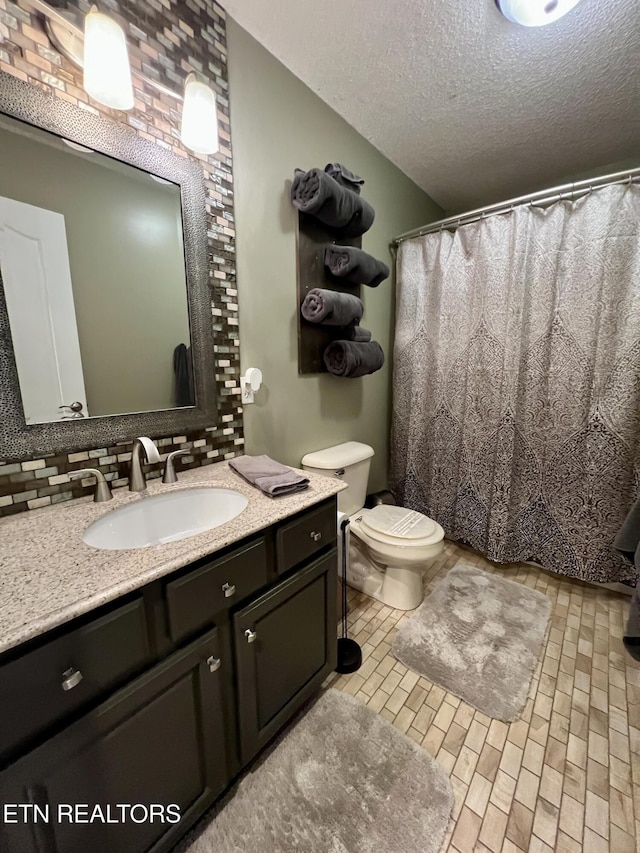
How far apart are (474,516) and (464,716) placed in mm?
1088

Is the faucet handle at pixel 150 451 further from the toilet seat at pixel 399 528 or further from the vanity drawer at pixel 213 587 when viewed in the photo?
the toilet seat at pixel 399 528

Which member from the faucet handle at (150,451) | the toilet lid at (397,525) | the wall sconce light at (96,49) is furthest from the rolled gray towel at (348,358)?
the wall sconce light at (96,49)

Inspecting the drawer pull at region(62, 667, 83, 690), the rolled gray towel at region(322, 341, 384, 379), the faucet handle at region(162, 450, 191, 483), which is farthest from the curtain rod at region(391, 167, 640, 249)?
the drawer pull at region(62, 667, 83, 690)

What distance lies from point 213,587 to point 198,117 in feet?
4.65

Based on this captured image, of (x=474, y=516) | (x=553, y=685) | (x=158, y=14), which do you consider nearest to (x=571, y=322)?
(x=474, y=516)

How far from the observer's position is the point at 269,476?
1094 millimetres

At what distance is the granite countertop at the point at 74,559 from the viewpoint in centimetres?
54

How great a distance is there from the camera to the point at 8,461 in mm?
852

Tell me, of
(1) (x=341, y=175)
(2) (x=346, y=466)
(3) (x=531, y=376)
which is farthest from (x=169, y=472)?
(3) (x=531, y=376)

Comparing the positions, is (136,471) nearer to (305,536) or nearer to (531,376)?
(305,536)

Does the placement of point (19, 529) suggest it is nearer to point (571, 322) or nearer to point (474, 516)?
point (474, 516)

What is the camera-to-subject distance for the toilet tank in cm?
161

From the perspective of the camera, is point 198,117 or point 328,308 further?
point 328,308

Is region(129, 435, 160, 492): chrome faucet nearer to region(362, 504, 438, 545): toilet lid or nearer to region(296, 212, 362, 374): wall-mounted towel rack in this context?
region(296, 212, 362, 374): wall-mounted towel rack
